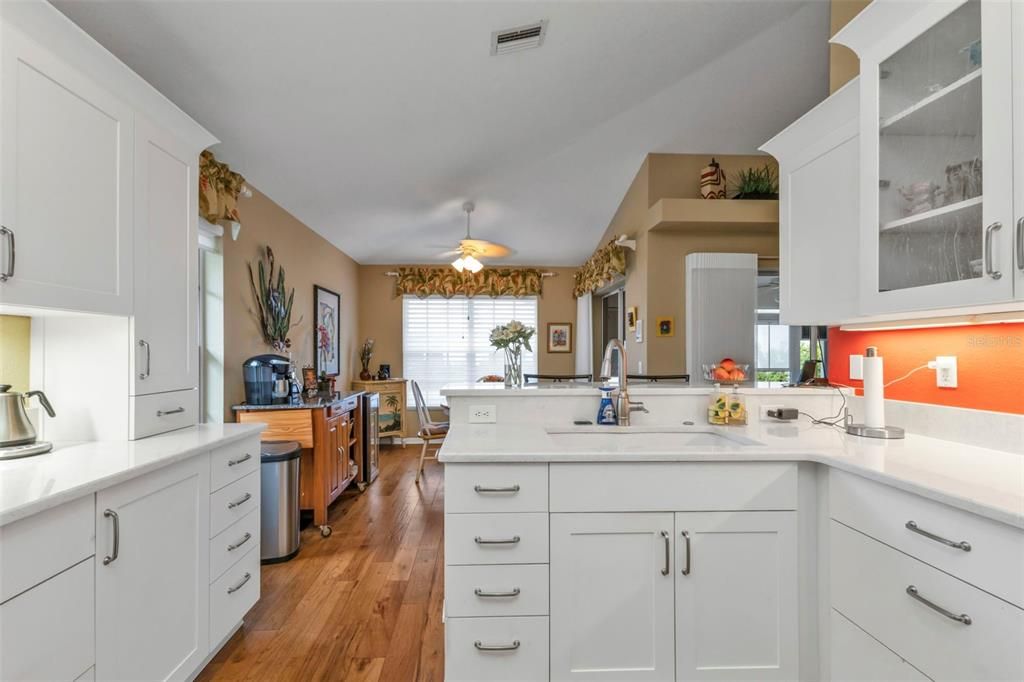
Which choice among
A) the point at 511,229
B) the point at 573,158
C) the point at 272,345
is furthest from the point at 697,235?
the point at 272,345

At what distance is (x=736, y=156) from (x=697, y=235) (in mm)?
820

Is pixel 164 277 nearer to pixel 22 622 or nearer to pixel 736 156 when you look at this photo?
pixel 22 622

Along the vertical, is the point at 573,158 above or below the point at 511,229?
above

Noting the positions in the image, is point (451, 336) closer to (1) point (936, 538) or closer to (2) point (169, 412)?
(2) point (169, 412)

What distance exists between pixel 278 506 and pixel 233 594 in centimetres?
85

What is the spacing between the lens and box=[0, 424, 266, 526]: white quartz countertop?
1053 mm

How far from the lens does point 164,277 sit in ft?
5.95

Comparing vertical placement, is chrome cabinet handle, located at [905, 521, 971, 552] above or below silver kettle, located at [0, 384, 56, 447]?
below

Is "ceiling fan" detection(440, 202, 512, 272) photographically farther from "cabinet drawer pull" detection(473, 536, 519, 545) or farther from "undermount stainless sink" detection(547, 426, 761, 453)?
"cabinet drawer pull" detection(473, 536, 519, 545)

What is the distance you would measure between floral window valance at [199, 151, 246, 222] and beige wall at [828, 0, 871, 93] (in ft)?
10.7

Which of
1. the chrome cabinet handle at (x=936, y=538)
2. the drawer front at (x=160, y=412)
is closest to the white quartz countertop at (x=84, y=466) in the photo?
the drawer front at (x=160, y=412)

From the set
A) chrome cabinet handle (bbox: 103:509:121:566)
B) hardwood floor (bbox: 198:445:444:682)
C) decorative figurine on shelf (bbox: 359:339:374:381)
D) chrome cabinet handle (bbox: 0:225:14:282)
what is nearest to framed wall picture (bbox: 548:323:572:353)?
decorative figurine on shelf (bbox: 359:339:374:381)

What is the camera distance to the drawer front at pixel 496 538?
1467 millimetres

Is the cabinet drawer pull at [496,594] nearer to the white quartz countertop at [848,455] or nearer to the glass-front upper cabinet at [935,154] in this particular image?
the white quartz countertop at [848,455]
